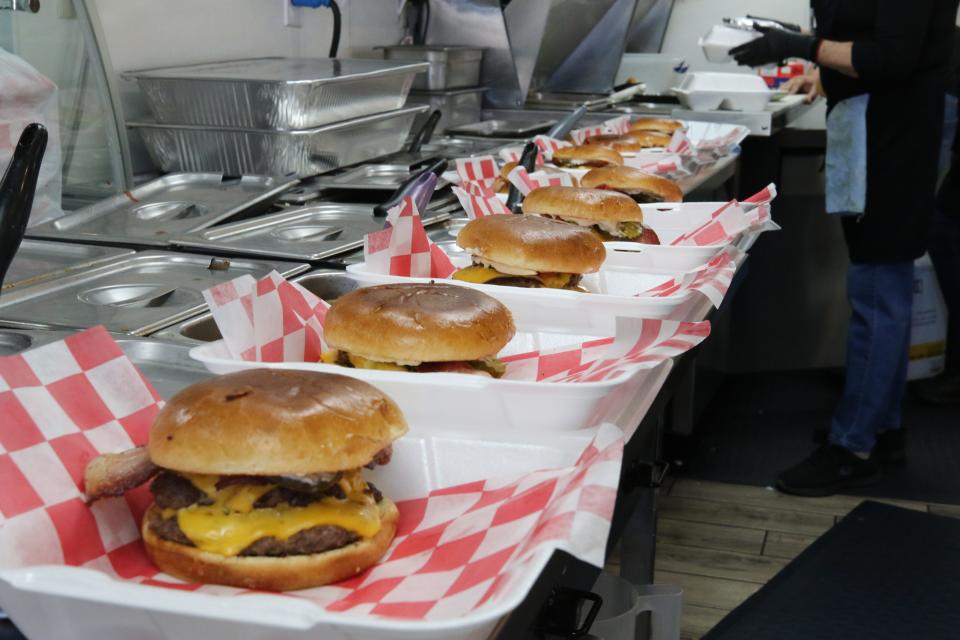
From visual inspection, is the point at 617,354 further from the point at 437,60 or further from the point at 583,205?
the point at 437,60

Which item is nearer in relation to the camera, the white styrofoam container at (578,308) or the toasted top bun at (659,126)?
the white styrofoam container at (578,308)

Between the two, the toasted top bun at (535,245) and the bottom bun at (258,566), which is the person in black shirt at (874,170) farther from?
the bottom bun at (258,566)

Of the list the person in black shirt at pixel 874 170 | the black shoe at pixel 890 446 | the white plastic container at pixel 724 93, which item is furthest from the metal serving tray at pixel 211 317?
the white plastic container at pixel 724 93

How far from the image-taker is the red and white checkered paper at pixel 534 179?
2197mm

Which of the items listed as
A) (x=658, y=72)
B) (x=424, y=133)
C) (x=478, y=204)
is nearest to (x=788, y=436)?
(x=424, y=133)

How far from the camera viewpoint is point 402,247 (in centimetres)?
158

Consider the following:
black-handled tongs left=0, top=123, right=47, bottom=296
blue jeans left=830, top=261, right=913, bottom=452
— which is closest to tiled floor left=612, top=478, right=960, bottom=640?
blue jeans left=830, top=261, right=913, bottom=452

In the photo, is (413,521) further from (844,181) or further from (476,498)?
(844,181)

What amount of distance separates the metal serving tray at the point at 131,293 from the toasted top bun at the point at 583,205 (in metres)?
0.50

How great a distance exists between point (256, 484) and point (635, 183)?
1.67 meters

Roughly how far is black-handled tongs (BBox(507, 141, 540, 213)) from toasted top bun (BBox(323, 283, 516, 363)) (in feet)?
3.21

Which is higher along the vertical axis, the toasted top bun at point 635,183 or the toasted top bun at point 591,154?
the toasted top bun at point 635,183

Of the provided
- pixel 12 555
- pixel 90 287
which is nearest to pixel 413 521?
pixel 12 555

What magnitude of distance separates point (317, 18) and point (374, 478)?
3.08 m
